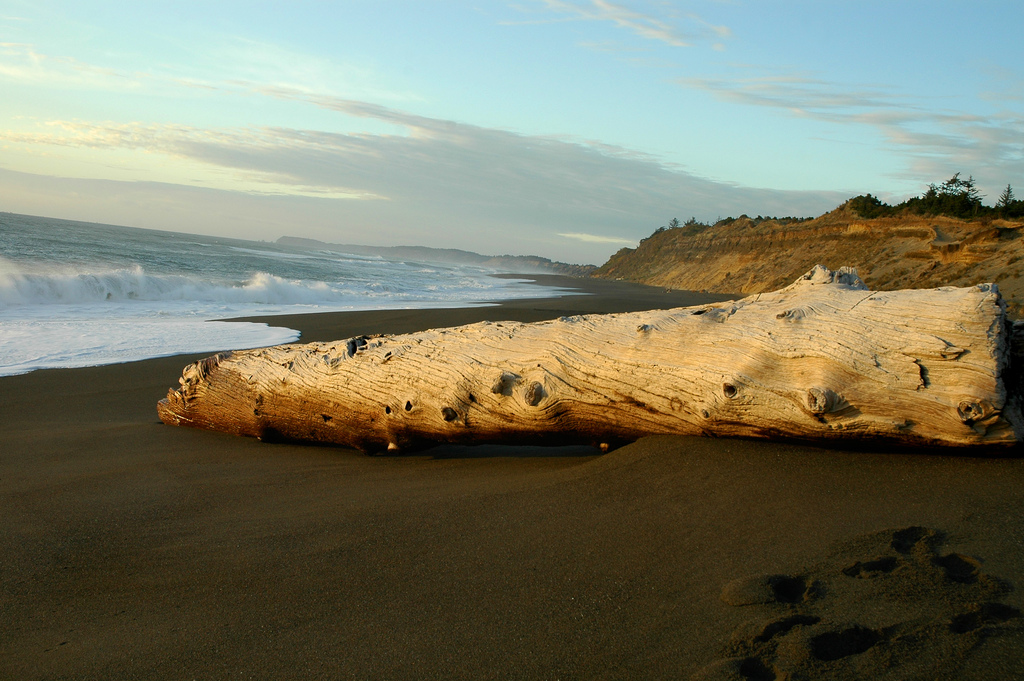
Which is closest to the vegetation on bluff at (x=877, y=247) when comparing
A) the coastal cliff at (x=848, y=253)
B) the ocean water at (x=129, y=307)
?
the coastal cliff at (x=848, y=253)

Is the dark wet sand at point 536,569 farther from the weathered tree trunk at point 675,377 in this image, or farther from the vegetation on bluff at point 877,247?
the vegetation on bluff at point 877,247

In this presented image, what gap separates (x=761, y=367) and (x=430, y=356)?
1.82 meters

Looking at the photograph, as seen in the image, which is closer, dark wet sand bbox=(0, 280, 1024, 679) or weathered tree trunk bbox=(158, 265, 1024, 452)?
dark wet sand bbox=(0, 280, 1024, 679)

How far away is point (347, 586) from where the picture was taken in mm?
2219

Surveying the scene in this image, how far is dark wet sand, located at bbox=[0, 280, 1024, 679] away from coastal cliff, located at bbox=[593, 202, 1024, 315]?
30.1 feet

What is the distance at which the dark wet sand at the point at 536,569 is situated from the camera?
5.82ft

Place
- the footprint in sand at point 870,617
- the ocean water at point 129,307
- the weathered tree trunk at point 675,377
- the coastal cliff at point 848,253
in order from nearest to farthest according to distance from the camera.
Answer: the footprint in sand at point 870,617, the weathered tree trunk at point 675,377, the ocean water at point 129,307, the coastal cliff at point 848,253

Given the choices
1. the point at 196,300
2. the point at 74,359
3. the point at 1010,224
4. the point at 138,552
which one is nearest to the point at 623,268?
the point at 1010,224

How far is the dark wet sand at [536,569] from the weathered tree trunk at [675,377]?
19 centimetres

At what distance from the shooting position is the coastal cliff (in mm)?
15531

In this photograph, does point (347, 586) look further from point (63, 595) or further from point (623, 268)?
point (623, 268)

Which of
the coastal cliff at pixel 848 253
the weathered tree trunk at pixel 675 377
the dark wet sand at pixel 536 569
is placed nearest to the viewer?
the dark wet sand at pixel 536 569

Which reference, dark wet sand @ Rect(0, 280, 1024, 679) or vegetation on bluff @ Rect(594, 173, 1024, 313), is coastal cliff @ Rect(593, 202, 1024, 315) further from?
dark wet sand @ Rect(0, 280, 1024, 679)

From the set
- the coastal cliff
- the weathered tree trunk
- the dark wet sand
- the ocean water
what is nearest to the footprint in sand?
the dark wet sand
